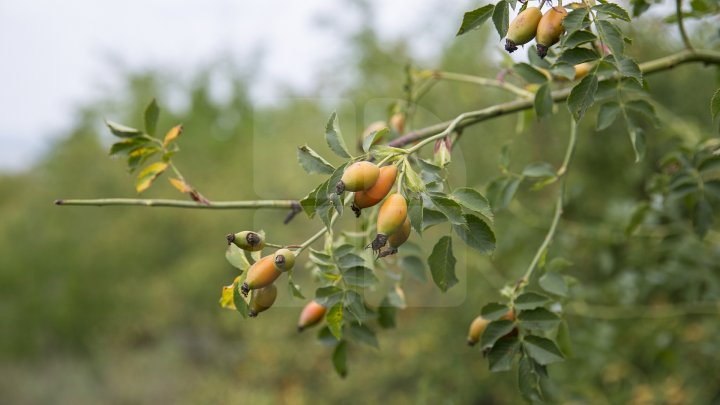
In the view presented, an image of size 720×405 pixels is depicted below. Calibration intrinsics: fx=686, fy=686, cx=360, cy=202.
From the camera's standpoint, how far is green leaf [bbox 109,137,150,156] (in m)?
0.89

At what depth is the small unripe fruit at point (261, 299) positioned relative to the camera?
2.19ft

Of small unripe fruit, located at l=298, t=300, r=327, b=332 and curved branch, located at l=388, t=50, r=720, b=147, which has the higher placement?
curved branch, located at l=388, t=50, r=720, b=147

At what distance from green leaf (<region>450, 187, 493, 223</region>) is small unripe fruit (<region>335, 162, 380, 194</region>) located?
0.08 meters

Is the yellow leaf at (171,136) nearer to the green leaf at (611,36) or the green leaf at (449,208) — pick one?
the green leaf at (449,208)

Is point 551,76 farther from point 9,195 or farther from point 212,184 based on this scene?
point 9,195

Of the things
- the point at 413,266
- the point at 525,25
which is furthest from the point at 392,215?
the point at 413,266

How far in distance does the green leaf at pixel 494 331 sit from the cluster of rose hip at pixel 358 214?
21cm

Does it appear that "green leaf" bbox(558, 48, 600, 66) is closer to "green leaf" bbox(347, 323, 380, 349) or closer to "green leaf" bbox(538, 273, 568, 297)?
Result: "green leaf" bbox(538, 273, 568, 297)

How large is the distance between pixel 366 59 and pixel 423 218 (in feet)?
18.9

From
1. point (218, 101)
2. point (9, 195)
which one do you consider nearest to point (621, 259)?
point (9, 195)

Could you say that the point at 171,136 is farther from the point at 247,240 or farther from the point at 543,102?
the point at 543,102

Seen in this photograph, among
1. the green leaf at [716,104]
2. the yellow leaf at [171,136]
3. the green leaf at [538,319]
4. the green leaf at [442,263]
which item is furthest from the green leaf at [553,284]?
the yellow leaf at [171,136]

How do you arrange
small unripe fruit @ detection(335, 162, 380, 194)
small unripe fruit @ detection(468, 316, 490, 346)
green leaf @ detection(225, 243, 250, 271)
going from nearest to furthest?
1. small unripe fruit @ detection(335, 162, 380, 194)
2. green leaf @ detection(225, 243, 250, 271)
3. small unripe fruit @ detection(468, 316, 490, 346)

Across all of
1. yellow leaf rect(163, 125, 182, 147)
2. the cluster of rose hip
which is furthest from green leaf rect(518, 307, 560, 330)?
yellow leaf rect(163, 125, 182, 147)
